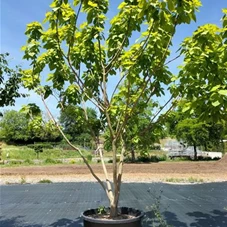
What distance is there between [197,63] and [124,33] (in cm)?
99

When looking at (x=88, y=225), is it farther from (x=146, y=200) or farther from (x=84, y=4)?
(x=146, y=200)

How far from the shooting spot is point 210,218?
5730 mm

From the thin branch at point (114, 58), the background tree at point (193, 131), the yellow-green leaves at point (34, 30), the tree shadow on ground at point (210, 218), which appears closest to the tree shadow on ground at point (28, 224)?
the tree shadow on ground at point (210, 218)

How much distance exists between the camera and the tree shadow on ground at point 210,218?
530 cm

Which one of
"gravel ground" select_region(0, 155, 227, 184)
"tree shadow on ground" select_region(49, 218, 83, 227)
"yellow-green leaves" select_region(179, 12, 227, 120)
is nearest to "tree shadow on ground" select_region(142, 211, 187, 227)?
"tree shadow on ground" select_region(49, 218, 83, 227)

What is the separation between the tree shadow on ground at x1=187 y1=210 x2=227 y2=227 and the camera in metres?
5.30

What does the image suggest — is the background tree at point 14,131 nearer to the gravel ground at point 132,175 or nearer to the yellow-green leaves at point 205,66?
the gravel ground at point 132,175

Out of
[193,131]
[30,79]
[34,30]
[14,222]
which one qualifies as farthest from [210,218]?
[193,131]

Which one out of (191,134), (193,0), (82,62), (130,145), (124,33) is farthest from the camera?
(191,134)

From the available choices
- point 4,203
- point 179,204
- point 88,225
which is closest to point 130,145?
point 88,225

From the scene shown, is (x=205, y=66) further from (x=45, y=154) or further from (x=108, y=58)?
(x=45, y=154)

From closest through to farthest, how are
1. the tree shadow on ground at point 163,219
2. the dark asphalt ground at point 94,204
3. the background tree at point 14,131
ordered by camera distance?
the tree shadow on ground at point 163,219 < the dark asphalt ground at point 94,204 < the background tree at point 14,131

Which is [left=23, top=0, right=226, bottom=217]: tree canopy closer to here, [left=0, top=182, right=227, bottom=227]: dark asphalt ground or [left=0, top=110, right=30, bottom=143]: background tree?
[left=0, top=182, right=227, bottom=227]: dark asphalt ground

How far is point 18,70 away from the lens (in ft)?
12.1
